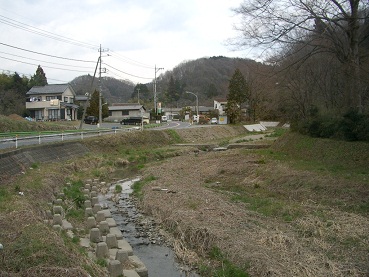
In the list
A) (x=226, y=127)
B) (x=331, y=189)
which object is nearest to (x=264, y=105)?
(x=226, y=127)

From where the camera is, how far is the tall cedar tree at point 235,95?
61938 mm

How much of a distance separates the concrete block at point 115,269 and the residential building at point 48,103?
53.7m

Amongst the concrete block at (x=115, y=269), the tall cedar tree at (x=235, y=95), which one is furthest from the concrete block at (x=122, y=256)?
the tall cedar tree at (x=235, y=95)

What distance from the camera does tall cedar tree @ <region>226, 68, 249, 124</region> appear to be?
6194cm

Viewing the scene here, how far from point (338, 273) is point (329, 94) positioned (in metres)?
22.6

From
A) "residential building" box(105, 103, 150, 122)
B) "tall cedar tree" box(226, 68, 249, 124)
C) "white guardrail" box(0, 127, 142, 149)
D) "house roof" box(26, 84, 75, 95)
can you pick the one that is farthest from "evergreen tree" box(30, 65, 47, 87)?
"white guardrail" box(0, 127, 142, 149)

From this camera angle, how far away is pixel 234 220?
10.4 metres

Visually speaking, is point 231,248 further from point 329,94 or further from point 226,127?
point 226,127

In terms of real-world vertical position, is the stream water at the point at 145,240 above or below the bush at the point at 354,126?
below

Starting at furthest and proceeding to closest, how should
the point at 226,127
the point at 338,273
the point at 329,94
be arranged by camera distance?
the point at 226,127
the point at 329,94
the point at 338,273

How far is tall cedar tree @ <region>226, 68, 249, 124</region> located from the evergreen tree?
35476 mm

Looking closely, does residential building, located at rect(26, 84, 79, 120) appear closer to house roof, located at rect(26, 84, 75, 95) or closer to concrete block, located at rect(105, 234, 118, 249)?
house roof, located at rect(26, 84, 75, 95)

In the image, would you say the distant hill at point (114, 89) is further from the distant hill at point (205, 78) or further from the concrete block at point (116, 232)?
the concrete block at point (116, 232)

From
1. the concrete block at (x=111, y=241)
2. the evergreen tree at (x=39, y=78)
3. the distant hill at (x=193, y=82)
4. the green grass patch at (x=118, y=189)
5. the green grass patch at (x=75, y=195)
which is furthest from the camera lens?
the distant hill at (x=193, y=82)
